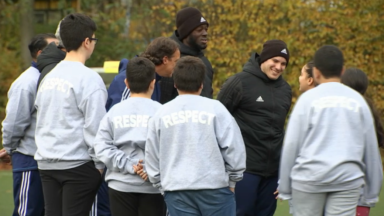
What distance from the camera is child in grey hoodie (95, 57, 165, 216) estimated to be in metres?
4.82

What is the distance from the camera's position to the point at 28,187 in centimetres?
583

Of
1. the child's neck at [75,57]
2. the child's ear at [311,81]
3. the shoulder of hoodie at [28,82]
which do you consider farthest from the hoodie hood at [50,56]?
the child's ear at [311,81]

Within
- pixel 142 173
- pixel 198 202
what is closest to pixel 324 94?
pixel 198 202

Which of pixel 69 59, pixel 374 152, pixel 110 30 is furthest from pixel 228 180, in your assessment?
pixel 110 30

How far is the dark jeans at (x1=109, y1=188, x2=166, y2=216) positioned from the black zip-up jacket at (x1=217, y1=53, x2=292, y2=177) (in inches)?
49.8

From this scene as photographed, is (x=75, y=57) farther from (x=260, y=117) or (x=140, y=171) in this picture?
(x=260, y=117)

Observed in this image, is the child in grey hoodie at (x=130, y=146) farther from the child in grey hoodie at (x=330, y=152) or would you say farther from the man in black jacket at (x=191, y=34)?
the man in black jacket at (x=191, y=34)

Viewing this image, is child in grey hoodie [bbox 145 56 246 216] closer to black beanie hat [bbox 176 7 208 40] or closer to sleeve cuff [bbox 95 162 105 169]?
sleeve cuff [bbox 95 162 105 169]

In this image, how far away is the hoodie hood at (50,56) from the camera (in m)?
5.73

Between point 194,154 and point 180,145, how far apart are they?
115 millimetres

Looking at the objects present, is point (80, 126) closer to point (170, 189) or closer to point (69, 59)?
point (69, 59)

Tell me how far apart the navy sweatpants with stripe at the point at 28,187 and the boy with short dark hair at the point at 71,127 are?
77 centimetres

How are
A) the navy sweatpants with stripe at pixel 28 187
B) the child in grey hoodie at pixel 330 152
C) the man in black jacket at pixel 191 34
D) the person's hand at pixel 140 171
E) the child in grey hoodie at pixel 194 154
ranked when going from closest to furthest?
the child in grey hoodie at pixel 330 152 → the child in grey hoodie at pixel 194 154 → the person's hand at pixel 140 171 → the navy sweatpants with stripe at pixel 28 187 → the man in black jacket at pixel 191 34

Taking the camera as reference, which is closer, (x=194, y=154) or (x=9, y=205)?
(x=194, y=154)
